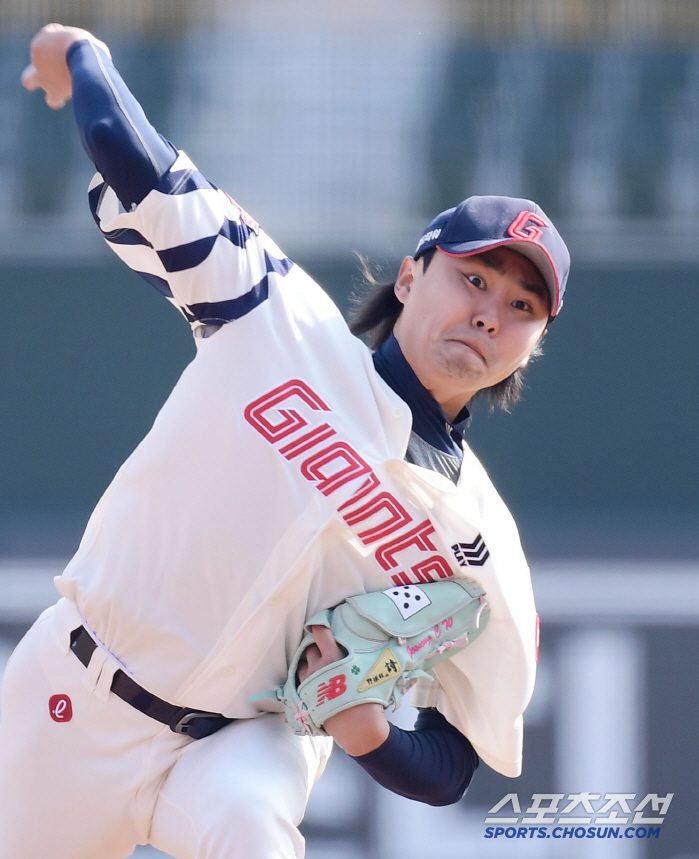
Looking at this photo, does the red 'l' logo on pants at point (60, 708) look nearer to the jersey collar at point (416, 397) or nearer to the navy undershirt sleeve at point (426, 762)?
the navy undershirt sleeve at point (426, 762)

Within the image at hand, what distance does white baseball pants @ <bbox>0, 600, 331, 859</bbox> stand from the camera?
164cm

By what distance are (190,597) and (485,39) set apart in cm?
465

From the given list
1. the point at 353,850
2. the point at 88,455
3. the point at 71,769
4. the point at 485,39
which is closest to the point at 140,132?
the point at 71,769

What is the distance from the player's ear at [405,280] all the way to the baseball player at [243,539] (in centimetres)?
11

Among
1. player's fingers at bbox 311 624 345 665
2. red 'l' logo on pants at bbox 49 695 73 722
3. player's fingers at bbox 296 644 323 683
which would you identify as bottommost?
red 'l' logo on pants at bbox 49 695 73 722

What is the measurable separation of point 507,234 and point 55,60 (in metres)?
0.75

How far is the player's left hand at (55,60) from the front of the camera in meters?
1.77

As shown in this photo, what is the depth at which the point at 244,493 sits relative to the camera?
Result: 1646 mm

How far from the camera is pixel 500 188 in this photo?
523cm

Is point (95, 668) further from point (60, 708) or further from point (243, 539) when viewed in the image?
point (243, 539)

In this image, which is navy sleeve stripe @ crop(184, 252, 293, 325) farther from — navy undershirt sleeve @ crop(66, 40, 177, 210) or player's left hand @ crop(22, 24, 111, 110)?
player's left hand @ crop(22, 24, 111, 110)
